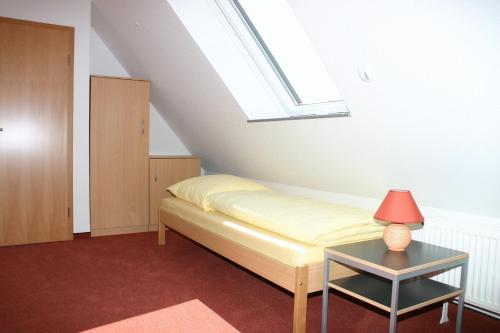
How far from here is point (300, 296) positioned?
1.94 metres

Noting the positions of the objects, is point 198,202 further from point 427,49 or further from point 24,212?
point 427,49

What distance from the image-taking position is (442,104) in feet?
5.93

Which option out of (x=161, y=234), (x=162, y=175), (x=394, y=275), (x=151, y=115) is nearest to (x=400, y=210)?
(x=394, y=275)

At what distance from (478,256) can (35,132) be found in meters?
3.55

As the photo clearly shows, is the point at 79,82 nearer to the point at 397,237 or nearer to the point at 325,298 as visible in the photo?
the point at 325,298

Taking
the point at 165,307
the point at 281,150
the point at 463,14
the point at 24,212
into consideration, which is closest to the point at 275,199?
the point at 281,150

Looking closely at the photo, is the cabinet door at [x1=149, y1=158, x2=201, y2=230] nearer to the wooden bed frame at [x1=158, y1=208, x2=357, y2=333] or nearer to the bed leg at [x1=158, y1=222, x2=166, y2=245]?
the bed leg at [x1=158, y1=222, x2=166, y2=245]

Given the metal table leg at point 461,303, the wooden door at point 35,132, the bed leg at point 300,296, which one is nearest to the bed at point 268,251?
the bed leg at point 300,296

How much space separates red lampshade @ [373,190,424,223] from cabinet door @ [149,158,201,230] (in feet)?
9.09

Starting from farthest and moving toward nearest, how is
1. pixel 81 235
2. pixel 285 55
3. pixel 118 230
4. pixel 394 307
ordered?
pixel 118 230, pixel 81 235, pixel 285 55, pixel 394 307

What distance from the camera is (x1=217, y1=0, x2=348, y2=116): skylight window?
2.72 meters

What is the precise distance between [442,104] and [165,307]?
1.82m

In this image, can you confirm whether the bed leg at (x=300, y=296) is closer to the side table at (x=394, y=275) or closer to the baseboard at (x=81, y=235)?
the side table at (x=394, y=275)

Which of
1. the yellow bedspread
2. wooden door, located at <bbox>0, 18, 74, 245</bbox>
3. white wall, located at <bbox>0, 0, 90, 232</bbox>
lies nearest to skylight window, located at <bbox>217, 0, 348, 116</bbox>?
the yellow bedspread
